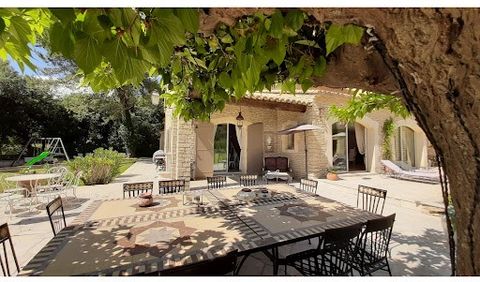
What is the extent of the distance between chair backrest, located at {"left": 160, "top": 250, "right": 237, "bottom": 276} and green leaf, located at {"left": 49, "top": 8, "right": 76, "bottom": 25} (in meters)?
1.44

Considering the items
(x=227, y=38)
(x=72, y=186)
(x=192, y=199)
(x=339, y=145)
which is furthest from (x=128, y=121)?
(x=227, y=38)

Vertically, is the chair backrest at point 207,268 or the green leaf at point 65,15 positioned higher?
the green leaf at point 65,15

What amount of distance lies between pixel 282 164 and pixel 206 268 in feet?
28.8

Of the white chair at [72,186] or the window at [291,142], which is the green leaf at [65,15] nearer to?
the white chair at [72,186]

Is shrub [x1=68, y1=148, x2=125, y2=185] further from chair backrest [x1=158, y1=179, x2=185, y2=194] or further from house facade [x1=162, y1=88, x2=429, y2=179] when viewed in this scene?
chair backrest [x1=158, y1=179, x2=185, y2=194]

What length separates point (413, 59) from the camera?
0.84m

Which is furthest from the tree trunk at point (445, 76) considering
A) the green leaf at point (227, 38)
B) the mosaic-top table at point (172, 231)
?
the mosaic-top table at point (172, 231)

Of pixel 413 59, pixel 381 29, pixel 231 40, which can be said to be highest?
pixel 231 40

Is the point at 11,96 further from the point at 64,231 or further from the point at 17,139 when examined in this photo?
the point at 64,231

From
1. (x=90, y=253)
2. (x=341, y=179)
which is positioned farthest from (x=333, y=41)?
(x=341, y=179)

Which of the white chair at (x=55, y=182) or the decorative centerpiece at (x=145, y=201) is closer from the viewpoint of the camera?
the decorative centerpiece at (x=145, y=201)

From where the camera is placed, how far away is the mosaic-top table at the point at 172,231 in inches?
71.9

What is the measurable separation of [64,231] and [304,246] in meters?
3.17

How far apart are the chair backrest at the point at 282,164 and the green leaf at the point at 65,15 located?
9.80 m
